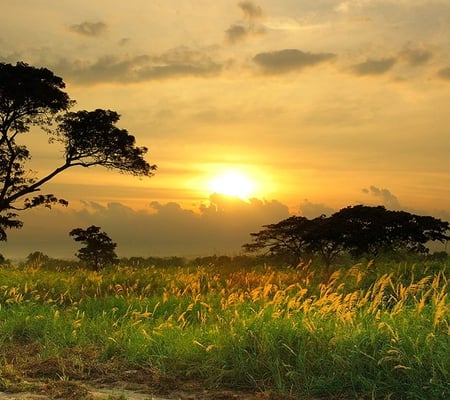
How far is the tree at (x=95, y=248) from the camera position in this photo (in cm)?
3291

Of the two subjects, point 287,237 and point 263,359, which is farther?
point 287,237

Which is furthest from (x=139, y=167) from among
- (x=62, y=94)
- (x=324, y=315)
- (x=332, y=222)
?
(x=324, y=315)

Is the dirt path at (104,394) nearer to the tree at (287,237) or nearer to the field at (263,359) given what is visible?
the field at (263,359)

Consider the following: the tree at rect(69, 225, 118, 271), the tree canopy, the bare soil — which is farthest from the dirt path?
the tree at rect(69, 225, 118, 271)

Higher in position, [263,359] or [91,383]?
[263,359]

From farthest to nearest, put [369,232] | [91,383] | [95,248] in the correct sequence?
1. [95,248]
2. [369,232]
3. [91,383]

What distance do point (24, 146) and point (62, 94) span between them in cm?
346

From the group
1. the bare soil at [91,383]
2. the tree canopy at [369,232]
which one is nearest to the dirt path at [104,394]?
the bare soil at [91,383]

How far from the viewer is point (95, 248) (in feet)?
108

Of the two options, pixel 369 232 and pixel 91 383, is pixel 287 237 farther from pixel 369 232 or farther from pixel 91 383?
pixel 91 383

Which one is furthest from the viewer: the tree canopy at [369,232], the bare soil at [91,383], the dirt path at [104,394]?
the tree canopy at [369,232]

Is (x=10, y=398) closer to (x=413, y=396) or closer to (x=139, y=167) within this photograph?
(x=413, y=396)

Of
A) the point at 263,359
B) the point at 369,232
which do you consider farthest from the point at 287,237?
the point at 263,359

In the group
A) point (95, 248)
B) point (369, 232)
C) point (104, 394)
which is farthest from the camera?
→ point (95, 248)
